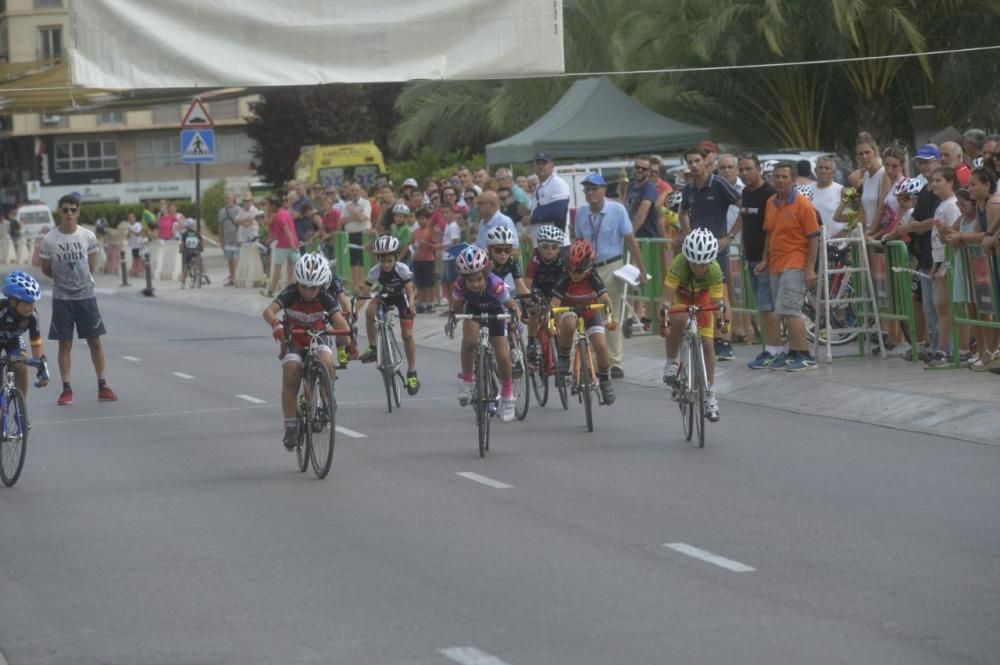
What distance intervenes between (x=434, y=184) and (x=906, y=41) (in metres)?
9.76

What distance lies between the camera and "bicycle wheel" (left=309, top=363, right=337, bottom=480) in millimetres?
12492

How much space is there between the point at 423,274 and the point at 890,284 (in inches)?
431

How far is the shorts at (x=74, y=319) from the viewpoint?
18.0m

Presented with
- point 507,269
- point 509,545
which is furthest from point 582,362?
point 509,545

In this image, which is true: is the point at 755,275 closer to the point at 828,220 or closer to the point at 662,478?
the point at 828,220

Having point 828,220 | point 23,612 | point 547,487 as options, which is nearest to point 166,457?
point 547,487

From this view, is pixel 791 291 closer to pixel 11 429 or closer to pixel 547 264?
pixel 547 264

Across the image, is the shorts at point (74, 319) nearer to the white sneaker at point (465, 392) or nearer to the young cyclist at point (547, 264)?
the white sneaker at point (465, 392)

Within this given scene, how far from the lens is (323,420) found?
12555mm

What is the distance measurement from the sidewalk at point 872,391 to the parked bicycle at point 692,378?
72.4 inches

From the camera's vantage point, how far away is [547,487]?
469 inches

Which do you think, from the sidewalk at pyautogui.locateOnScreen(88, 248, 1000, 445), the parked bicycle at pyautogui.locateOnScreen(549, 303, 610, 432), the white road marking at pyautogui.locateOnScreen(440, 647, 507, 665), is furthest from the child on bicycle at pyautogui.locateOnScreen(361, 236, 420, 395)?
the white road marking at pyautogui.locateOnScreen(440, 647, 507, 665)

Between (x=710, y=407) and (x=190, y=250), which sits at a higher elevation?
(x=190, y=250)

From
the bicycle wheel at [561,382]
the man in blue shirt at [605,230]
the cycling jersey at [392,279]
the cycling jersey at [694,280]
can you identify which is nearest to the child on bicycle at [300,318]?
the cycling jersey at [694,280]
